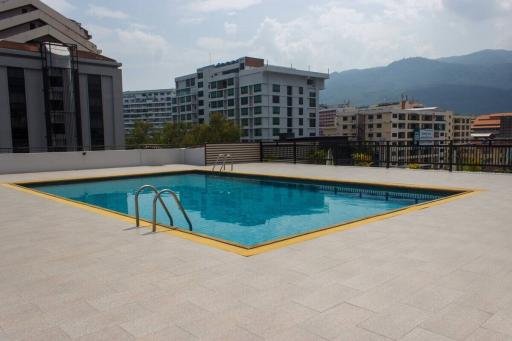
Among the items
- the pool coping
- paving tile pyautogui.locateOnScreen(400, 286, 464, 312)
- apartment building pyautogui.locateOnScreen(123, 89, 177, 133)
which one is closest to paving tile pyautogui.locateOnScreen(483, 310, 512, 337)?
paving tile pyautogui.locateOnScreen(400, 286, 464, 312)

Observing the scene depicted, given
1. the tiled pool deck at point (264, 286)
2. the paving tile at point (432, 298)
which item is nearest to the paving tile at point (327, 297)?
the tiled pool deck at point (264, 286)

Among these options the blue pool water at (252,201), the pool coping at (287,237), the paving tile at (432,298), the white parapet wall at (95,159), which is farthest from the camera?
the white parapet wall at (95,159)

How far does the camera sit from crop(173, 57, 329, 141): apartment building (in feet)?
257

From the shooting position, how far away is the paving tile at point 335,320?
9.17 feet

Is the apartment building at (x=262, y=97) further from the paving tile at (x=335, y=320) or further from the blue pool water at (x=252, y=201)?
the paving tile at (x=335, y=320)

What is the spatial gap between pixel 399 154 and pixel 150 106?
146 metres

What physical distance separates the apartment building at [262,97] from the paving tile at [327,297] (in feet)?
243

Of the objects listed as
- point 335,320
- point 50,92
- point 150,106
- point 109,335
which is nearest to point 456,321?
point 335,320

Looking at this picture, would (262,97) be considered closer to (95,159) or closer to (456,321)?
(95,159)

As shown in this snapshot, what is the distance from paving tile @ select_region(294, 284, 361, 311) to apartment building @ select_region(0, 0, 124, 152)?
3628 cm

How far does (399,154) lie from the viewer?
715 inches

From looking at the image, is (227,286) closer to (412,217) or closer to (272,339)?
(272,339)

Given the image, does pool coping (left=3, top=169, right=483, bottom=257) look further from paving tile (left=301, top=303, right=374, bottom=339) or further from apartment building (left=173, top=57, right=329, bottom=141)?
apartment building (left=173, top=57, right=329, bottom=141)

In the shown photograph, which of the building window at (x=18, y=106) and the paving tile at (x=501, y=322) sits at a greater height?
the building window at (x=18, y=106)
